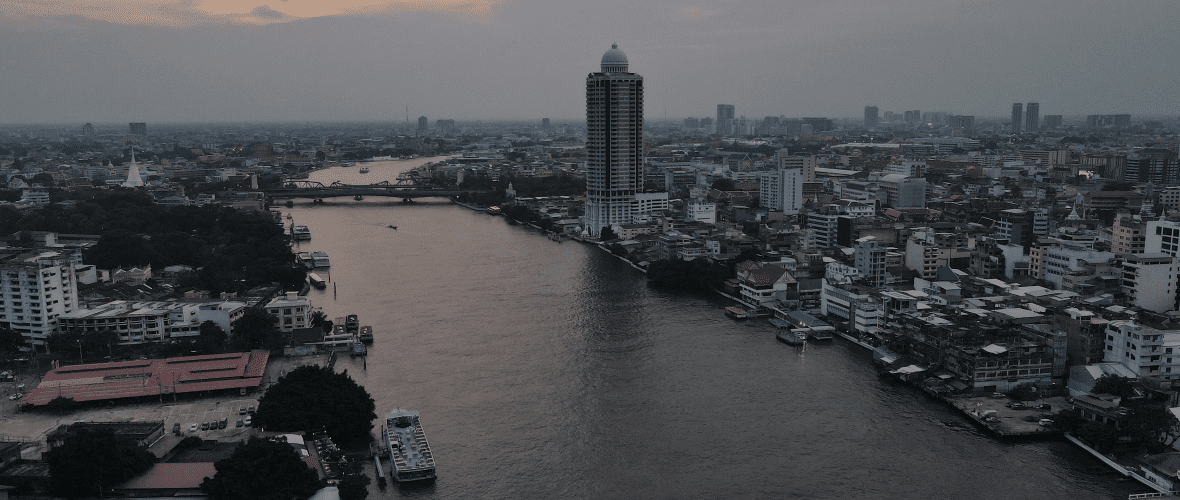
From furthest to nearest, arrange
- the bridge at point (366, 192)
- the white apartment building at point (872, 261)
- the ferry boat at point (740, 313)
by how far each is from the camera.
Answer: the bridge at point (366, 192) → the white apartment building at point (872, 261) → the ferry boat at point (740, 313)

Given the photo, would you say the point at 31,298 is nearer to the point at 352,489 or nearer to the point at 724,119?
the point at 352,489

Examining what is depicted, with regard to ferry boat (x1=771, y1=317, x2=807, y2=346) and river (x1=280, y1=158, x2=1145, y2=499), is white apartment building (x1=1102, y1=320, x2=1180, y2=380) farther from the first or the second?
ferry boat (x1=771, y1=317, x2=807, y2=346)

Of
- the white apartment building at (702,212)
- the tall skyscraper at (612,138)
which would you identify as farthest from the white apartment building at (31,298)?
the white apartment building at (702,212)

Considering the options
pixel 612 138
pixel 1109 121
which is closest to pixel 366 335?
pixel 612 138

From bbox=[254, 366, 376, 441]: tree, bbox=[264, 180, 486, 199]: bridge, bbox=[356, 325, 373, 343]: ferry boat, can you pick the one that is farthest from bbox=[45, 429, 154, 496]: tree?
bbox=[264, 180, 486, 199]: bridge

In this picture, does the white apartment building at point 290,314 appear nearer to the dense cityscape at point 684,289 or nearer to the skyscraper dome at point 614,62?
the dense cityscape at point 684,289

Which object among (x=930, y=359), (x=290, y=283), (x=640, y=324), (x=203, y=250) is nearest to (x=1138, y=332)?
(x=930, y=359)

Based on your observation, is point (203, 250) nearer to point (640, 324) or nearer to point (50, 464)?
point (640, 324)
